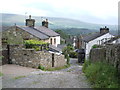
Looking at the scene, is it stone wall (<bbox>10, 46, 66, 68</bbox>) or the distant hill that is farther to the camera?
the distant hill

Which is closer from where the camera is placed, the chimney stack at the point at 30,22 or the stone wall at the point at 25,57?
the stone wall at the point at 25,57

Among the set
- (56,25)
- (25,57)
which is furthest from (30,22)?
(56,25)

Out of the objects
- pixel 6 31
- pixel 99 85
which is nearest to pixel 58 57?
pixel 6 31

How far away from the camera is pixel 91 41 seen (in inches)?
1407

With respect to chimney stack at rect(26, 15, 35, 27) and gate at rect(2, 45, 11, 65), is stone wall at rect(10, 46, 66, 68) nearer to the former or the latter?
gate at rect(2, 45, 11, 65)

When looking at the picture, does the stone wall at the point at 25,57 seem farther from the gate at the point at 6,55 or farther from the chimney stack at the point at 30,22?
the chimney stack at the point at 30,22

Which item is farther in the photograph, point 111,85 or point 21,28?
point 21,28

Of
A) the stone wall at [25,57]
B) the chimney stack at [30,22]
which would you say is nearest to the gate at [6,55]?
the stone wall at [25,57]

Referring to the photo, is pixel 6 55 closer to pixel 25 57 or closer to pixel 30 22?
pixel 25 57

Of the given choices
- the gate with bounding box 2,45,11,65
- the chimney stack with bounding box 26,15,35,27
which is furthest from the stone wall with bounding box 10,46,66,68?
the chimney stack with bounding box 26,15,35,27

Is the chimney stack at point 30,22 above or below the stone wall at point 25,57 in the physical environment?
above

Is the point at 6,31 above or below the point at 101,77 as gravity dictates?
above

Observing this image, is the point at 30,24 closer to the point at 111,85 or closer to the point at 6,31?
the point at 6,31

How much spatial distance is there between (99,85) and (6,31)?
75.7ft
